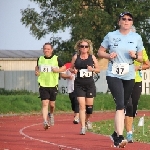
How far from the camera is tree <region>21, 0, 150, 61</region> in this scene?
4644 cm

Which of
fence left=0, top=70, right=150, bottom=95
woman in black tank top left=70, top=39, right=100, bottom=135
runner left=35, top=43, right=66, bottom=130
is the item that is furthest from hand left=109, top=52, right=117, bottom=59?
fence left=0, top=70, right=150, bottom=95

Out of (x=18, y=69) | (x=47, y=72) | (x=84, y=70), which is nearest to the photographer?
(x=84, y=70)

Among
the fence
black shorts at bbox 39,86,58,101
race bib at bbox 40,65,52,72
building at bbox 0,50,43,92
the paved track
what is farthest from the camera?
building at bbox 0,50,43,92

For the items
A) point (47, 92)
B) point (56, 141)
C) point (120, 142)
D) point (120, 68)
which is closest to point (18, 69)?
point (47, 92)

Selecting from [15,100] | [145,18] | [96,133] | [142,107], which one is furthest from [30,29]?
[96,133]

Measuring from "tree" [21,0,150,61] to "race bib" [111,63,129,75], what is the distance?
3322 centimetres

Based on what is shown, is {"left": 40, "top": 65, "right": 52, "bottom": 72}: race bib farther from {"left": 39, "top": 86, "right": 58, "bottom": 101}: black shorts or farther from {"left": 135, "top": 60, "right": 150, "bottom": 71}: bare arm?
{"left": 135, "top": 60, "right": 150, "bottom": 71}: bare arm

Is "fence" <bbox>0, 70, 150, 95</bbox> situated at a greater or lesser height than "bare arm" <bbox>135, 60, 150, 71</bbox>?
lesser

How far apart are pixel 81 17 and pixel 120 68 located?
33830 millimetres

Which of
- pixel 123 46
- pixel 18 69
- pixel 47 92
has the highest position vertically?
pixel 18 69

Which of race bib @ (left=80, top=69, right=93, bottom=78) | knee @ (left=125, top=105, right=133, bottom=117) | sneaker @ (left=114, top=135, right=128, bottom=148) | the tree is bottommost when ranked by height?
sneaker @ (left=114, top=135, right=128, bottom=148)

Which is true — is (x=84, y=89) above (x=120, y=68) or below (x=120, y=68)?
below

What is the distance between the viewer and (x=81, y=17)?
153ft

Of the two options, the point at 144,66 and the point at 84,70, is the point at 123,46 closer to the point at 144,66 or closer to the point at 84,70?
the point at 144,66
